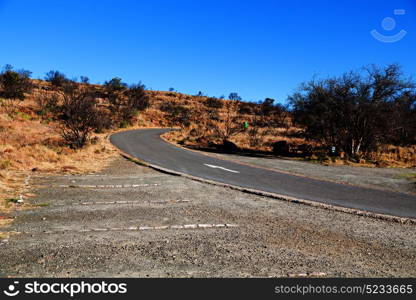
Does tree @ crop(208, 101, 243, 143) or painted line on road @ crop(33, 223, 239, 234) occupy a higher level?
tree @ crop(208, 101, 243, 143)

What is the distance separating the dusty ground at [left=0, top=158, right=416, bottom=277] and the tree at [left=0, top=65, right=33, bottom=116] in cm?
3484

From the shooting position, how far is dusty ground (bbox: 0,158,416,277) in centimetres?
420

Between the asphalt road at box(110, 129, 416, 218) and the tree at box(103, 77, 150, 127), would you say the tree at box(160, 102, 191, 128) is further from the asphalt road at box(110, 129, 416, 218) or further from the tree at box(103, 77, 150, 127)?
the asphalt road at box(110, 129, 416, 218)

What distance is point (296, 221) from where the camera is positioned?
659 cm

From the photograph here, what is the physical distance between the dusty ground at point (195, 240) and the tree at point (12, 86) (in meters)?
34.8

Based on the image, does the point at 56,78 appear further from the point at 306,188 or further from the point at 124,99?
the point at 306,188

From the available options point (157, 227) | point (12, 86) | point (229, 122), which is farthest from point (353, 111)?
point (12, 86)

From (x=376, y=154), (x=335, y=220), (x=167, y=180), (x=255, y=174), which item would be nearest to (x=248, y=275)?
(x=335, y=220)

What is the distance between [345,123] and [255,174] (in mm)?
10350

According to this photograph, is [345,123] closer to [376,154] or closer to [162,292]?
[376,154]

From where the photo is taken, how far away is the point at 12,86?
41250mm

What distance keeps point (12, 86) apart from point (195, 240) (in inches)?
1771

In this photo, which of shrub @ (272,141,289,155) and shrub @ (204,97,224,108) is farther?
shrub @ (204,97,224,108)
